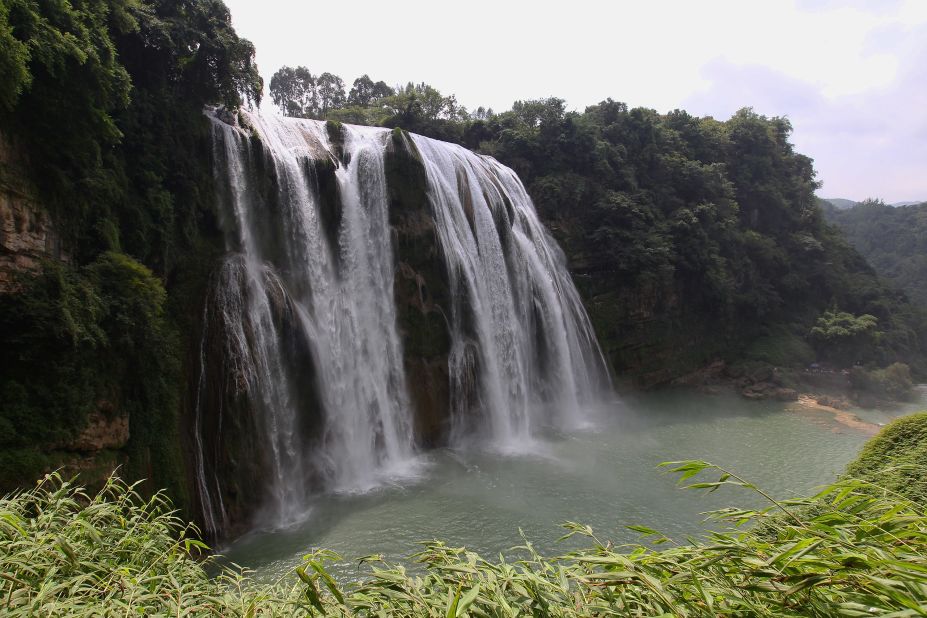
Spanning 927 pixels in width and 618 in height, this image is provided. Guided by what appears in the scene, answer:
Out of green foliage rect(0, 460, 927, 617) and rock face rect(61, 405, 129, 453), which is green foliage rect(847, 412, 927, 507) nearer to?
green foliage rect(0, 460, 927, 617)

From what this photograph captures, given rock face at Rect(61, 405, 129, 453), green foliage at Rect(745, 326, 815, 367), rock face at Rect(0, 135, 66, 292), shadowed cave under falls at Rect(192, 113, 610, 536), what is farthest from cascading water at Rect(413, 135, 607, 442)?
rock face at Rect(0, 135, 66, 292)

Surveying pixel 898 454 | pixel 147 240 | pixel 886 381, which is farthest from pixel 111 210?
pixel 886 381

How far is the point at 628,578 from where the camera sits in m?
1.87

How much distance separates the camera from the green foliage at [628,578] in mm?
1561

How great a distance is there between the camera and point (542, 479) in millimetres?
11398

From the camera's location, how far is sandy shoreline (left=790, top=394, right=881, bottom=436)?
16.4 m

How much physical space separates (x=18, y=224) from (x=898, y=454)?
11492 millimetres

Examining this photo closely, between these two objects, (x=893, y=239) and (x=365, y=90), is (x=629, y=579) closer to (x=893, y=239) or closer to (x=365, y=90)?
(x=365, y=90)

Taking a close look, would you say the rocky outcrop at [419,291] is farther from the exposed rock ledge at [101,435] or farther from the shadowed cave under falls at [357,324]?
the exposed rock ledge at [101,435]

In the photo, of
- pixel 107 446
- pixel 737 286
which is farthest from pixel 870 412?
pixel 107 446

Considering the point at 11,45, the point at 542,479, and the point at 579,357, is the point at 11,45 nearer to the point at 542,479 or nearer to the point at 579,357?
the point at 542,479

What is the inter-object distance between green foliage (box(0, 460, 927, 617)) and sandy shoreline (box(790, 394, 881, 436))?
59.9ft

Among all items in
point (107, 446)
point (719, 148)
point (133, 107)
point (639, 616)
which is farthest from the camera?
point (719, 148)

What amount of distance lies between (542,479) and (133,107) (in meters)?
11.2
